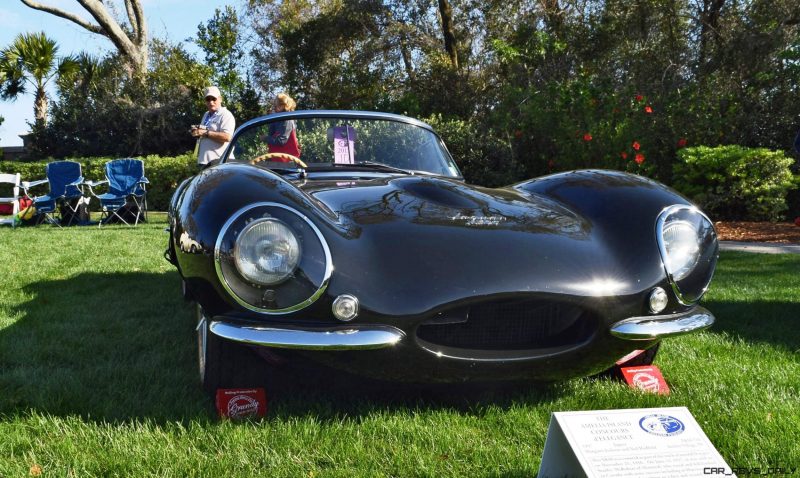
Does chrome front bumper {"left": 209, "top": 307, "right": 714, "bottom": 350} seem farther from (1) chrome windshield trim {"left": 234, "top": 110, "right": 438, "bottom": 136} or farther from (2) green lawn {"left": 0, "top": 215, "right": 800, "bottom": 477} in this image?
(1) chrome windshield trim {"left": 234, "top": 110, "right": 438, "bottom": 136}

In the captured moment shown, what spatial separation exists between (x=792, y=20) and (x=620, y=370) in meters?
11.6

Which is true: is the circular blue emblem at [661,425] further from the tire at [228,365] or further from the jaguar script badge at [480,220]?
the tire at [228,365]

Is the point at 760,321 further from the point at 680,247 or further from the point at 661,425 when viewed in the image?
the point at 661,425

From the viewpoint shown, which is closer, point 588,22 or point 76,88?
point 588,22

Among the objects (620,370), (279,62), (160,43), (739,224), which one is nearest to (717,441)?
(620,370)

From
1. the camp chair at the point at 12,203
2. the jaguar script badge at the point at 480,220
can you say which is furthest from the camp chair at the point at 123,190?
the jaguar script badge at the point at 480,220

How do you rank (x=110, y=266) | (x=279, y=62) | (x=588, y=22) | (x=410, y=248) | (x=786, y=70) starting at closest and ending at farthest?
(x=410, y=248) → (x=110, y=266) → (x=786, y=70) → (x=588, y=22) → (x=279, y=62)

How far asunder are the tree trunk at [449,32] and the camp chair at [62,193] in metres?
9.11

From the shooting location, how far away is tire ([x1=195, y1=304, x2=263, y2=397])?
→ 85.5 inches

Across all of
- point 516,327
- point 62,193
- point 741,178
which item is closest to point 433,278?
point 516,327

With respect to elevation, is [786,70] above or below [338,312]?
above

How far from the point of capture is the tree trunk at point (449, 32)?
16.2 m

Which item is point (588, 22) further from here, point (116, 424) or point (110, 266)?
point (116, 424)

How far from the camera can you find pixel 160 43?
23.7 meters
